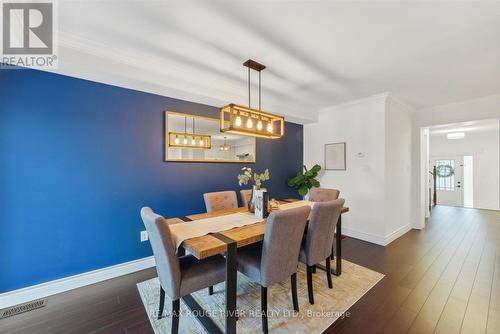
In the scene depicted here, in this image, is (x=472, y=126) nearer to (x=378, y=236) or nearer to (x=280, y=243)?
(x=378, y=236)

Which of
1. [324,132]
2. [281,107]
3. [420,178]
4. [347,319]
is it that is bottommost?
[347,319]

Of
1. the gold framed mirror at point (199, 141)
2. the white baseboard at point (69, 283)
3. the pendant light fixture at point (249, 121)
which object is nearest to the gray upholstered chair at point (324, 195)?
the pendant light fixture at point (249, 121)

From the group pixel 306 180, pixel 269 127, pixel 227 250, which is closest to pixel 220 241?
pixel 227 250

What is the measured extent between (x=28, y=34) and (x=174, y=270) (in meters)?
2.56

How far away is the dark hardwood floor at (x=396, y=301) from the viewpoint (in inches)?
68.8

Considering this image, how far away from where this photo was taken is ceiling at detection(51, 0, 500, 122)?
1686 mm

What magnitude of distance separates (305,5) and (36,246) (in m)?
3.49

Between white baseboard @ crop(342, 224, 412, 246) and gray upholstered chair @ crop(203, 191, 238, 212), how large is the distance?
2.55m

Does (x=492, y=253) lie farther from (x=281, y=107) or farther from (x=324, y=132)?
(x=281, y=107)

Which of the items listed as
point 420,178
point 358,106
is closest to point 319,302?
point 358,106

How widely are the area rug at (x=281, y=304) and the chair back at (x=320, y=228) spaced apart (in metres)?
0.43

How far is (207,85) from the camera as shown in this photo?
120 inches

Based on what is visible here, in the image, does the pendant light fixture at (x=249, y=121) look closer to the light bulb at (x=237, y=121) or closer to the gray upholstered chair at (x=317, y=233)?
the light bulb at (x=237, y=121)

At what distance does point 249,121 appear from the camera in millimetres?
2373
